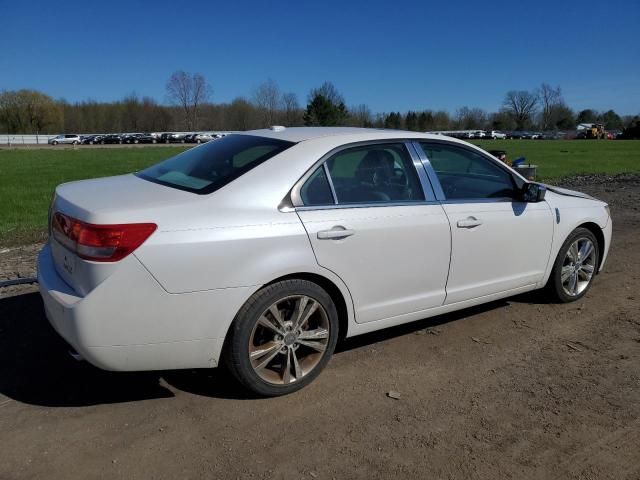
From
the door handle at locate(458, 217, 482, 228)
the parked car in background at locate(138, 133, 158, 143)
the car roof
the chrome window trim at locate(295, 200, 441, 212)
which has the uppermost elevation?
the car roof

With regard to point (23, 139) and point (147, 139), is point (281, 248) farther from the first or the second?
point (23, 139)

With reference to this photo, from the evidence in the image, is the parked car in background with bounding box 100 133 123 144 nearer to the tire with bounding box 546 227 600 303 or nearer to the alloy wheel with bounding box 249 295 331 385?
the tire with bounding box 546 227 600 303

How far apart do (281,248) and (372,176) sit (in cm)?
104

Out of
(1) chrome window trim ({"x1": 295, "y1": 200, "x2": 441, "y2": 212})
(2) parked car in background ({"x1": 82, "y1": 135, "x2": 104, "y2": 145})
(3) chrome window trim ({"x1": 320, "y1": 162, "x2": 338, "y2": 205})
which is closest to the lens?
(1) chrome window trim ({"x1": 295, "y1": 200, "x2": 441, "y2": 212})

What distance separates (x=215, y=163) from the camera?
3760 millimetres

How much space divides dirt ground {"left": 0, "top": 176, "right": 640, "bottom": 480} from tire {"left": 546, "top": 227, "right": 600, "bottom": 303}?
520 millimetres

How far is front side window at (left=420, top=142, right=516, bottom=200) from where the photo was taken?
→ 165 inches

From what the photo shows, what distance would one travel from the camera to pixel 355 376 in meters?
3.73

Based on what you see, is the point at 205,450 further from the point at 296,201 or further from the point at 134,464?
the point at 296,201

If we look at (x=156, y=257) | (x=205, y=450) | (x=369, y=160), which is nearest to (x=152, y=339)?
(x=156, y=257)

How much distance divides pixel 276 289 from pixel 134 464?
117 centimetres

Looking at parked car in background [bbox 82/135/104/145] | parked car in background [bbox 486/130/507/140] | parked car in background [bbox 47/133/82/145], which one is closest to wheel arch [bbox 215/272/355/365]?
parked car in background [bbox 47/133/82/145]

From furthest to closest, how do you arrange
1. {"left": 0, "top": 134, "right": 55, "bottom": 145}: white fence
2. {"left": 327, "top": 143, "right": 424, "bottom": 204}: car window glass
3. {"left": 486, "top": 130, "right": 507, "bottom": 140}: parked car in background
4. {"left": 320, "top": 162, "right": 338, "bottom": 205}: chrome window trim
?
{"left": 486, "top": 130, "right": 507, "bottom": 140}: parked car in background → {"left": 0, "top": 134, "right": 55, "bottom": 145}: white fence → {"left": 327, "top": 143, "right": 424, "bottom": 204}: car window glass → {"left": 320, "top": 162, "right": 338, "bottom": 205}: chrome window trim

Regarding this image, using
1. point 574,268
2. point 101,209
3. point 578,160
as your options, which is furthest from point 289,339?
point 578,160
